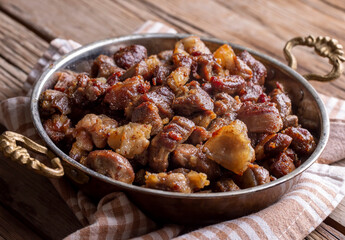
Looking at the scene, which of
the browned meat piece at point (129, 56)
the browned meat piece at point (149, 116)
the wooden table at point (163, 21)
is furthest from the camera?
the wooden table at point (163, 21)

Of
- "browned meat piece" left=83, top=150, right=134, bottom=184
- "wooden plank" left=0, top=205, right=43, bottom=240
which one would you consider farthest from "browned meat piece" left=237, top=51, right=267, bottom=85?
"wooden plank" left=0, top=205, right=43, bottom=240

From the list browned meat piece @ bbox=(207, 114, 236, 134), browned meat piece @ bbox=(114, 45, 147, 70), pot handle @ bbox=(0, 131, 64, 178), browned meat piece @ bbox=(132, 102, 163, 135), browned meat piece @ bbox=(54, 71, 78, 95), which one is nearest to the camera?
pot handle @ bbox=(0, 131, 64, 178)

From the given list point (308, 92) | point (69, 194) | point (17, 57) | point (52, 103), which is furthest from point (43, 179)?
point (308, 92)

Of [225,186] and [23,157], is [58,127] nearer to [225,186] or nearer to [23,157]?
[23,157]

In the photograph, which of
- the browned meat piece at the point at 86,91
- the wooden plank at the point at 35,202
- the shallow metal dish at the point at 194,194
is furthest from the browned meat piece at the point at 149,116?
the wooden plank at the point at 35,202

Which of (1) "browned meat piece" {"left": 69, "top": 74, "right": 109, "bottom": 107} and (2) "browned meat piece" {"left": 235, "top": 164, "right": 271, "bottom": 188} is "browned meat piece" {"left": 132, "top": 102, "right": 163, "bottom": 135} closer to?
(1) "browned meat piece" {"left": 69, "top": 74, "right": 109, "bottom": 107}

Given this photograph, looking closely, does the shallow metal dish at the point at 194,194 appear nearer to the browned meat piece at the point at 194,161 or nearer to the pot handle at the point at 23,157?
the pot handle at the point at 23,157

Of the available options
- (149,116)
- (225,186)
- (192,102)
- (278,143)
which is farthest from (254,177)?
(149,116)
